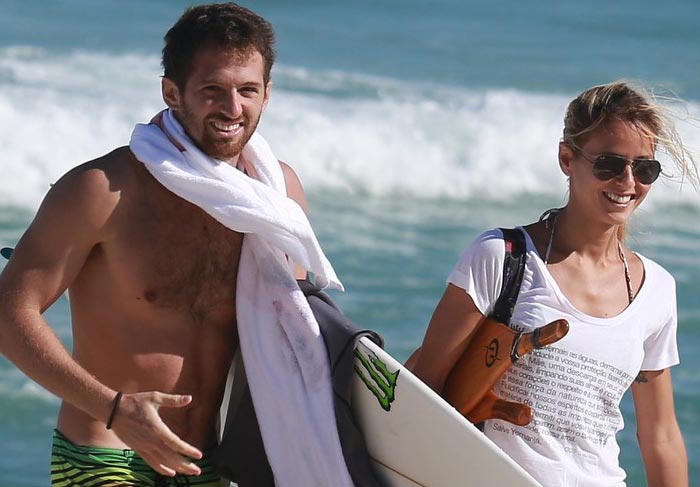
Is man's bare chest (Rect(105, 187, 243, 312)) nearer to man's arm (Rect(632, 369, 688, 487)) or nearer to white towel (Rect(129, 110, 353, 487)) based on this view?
white towel (Rect(129, 110, 353, 487))

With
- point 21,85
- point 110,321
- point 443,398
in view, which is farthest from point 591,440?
point 21,85

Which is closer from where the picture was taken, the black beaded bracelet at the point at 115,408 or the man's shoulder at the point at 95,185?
the black beaded bracelet at the point at 115,408

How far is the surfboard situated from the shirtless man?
37 centimetres

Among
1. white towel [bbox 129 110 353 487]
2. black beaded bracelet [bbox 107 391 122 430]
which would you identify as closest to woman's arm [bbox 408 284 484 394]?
white towel [bbox 129 110 353 487]

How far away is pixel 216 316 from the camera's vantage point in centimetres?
335

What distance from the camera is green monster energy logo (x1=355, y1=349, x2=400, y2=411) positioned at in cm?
321

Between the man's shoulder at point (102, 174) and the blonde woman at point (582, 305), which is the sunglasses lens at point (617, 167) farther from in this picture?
the man's shoulder at point (102, 174)

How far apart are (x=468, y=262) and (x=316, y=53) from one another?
1366 centimetres

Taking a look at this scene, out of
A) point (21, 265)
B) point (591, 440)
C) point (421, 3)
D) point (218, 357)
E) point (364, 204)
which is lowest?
point (591, 440)

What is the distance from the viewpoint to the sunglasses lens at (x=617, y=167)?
3.25m

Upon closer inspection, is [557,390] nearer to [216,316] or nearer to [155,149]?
[216,316]

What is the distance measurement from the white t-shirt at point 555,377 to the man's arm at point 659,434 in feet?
0.70

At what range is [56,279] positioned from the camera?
3.11 meters

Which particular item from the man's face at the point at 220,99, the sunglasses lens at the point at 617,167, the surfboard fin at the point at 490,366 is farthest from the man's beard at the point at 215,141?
the sunglasses lens at the point at 617,167
